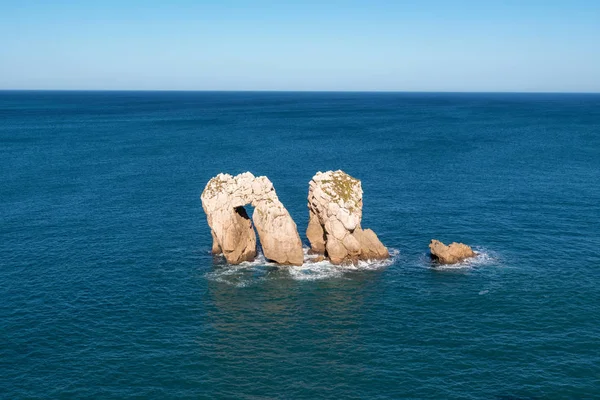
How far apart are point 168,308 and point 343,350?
23645 mm

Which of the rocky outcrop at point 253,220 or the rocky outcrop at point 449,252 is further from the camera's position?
the rocky outcrop at point 449,252

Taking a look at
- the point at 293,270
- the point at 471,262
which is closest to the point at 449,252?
the point at 471,262

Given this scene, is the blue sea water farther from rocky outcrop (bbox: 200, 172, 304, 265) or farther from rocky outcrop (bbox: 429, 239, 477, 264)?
rocky outcrop (bbox: 200, 172, 304, 265)

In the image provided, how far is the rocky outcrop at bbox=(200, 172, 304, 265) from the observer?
83.8 meters

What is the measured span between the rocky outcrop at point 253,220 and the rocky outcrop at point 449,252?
20.5 m

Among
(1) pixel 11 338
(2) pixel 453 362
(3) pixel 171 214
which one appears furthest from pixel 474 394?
(3) pixel 171 214

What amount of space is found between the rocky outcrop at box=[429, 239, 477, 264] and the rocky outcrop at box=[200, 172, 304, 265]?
2051cm

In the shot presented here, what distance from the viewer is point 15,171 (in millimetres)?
148125

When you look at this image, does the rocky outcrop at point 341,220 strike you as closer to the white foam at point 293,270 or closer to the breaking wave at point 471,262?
the white foam at point 293,270

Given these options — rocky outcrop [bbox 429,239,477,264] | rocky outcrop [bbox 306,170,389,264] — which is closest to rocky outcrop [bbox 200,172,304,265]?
rocky outcrop [bbox 306,170,389,264]

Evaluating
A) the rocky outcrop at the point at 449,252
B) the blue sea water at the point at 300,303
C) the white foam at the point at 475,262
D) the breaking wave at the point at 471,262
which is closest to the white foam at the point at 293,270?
the blue sea water at the point at 300,303

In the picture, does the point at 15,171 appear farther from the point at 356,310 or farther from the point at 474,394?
the point at 474,394

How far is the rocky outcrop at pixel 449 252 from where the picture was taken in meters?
84.0

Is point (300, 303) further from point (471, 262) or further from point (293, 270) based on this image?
point (471, 262)
